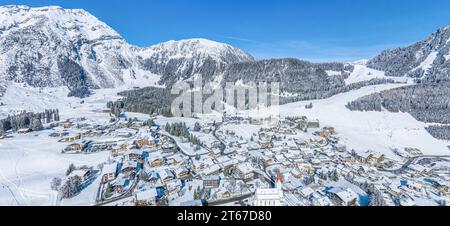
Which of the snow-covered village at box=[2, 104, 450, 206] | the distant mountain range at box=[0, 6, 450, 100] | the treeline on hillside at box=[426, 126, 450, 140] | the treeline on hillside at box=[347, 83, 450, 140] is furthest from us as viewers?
the distant mountain range at box=[0, 6, 450, 100]

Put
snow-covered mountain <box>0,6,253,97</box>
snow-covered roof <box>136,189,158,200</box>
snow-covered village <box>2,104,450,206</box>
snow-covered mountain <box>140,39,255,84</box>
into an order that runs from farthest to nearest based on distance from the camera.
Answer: snow-covered mountain <box>140,39,255,84</box> < snow-covered mountain <box>0,6,253,97</box> < snow-covered village <box>2,104,450,206</box> < snow-covered roof <box>136,189,158,200</box>

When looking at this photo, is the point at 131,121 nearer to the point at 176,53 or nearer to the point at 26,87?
the point at 26,87

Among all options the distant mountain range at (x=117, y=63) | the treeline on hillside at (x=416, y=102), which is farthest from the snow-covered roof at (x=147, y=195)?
the distant mountain range at (x=117, y=63)

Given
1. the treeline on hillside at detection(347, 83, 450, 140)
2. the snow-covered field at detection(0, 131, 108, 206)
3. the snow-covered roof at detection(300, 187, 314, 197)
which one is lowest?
the snow-covered roof at detection(300, 187, 314, 197)

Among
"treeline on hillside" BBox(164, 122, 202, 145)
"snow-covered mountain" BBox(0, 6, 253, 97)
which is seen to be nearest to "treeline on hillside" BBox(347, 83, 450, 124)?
"treeline on hillside" BBox(164, 122, 202, 145)

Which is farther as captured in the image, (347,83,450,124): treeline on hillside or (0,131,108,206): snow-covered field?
(347,83,450,124): treeline on hillside

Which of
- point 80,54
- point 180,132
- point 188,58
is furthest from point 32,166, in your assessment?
point 188,58

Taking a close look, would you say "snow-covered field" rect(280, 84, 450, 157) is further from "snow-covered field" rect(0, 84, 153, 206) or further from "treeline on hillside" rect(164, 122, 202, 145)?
"snow-covered field" rect(0, 84, 153, 206)

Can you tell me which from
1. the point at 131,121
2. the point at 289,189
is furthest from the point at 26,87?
the point at 289,189

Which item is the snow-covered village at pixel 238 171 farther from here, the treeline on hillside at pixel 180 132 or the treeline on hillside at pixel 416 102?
the treeline on hillside at pixel 416 102
